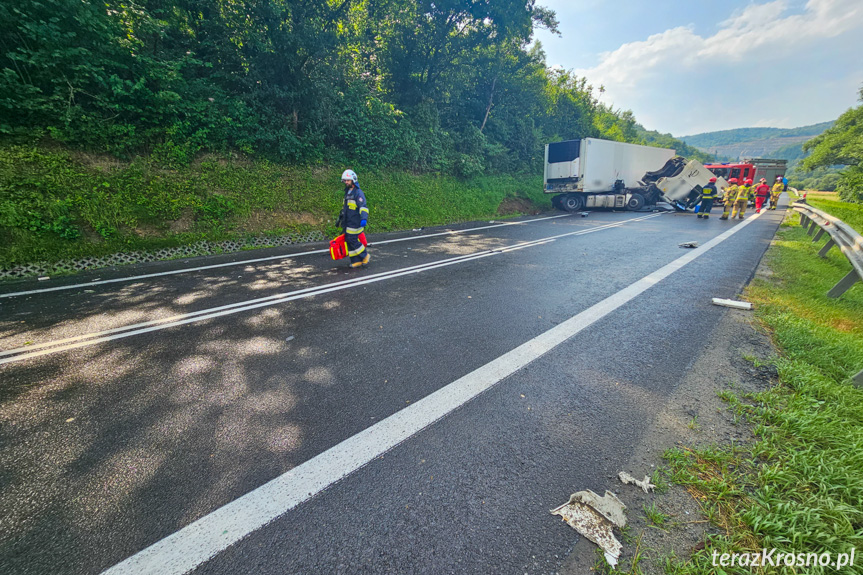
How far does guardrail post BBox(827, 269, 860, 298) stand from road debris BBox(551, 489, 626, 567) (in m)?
5.61

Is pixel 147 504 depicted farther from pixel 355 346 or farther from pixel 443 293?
pixel 443 293

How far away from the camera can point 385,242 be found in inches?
371

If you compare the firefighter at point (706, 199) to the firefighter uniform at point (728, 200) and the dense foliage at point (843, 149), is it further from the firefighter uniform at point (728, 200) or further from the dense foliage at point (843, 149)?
the dense foliage at point (843, 149)

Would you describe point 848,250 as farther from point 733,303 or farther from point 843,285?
point 733,303

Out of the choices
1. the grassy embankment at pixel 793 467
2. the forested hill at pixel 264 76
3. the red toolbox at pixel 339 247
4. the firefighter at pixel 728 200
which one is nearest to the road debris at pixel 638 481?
the grassy embankment at pixel 793 467

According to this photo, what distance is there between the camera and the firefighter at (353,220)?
6473 mm

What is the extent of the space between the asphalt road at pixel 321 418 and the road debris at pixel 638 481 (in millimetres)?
112

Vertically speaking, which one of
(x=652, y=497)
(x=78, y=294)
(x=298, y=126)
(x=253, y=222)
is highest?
(x=298, y=126)

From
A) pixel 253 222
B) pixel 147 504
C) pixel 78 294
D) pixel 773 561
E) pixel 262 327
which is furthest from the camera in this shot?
pixel 253 222

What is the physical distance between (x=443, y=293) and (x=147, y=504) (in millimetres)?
3901

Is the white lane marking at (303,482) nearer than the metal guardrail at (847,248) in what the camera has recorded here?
Yes

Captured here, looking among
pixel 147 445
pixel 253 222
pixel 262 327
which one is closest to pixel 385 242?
pixel 253 222

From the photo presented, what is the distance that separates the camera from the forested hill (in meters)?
7.09

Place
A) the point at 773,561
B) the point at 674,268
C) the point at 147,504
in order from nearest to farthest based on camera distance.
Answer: the point at 773,561 < the point at 147,504 < the point at 674,268
